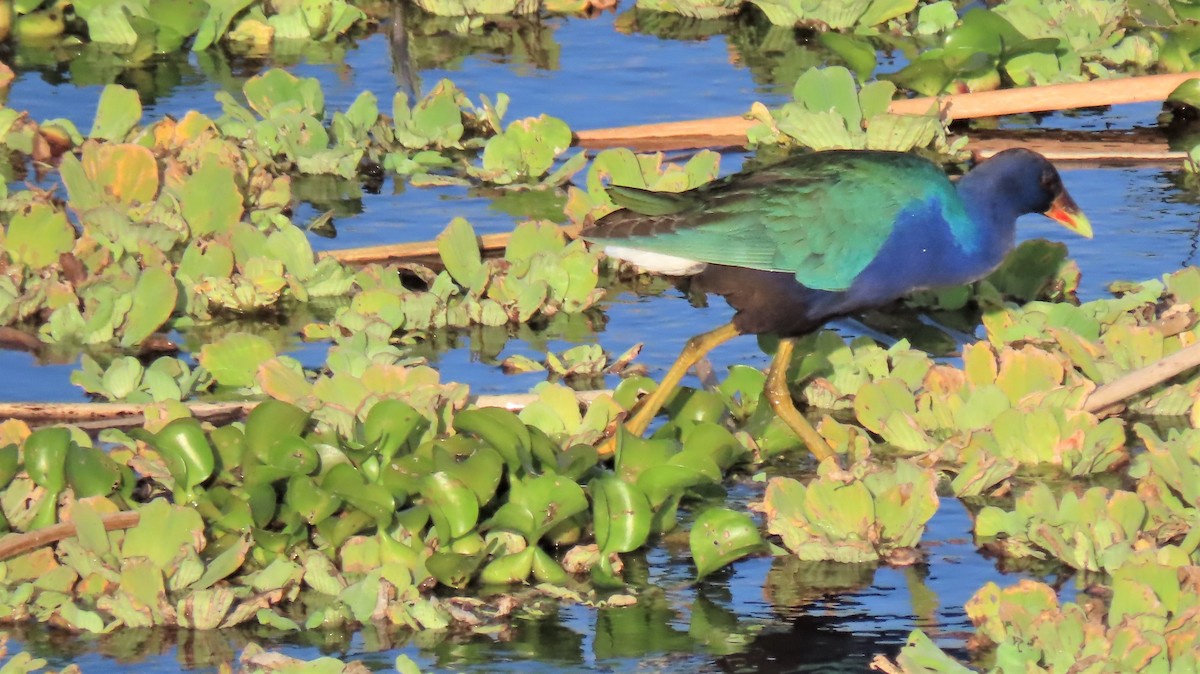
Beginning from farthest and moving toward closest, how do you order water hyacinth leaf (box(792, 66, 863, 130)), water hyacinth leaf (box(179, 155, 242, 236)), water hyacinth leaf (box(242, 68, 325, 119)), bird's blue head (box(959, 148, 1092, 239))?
1. water hyacinth leaf (box(242, 68, 325, 119))
2. water hyacinth leaf (box(792, 66, 863, 130))
3. water hyacinth leaf (box(179, 155, 242, 236))
4. bird's blue head (box(959, 148, 1092, 239))

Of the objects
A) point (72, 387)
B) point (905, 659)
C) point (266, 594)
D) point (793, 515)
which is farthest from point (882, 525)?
point (72, 387)

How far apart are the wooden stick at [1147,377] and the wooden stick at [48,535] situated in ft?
7.45

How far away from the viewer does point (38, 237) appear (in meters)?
5.61

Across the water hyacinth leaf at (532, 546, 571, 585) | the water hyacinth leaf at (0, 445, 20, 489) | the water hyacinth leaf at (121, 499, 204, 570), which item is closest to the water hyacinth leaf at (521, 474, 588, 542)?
the water hyacinth leaf at (532, 546, 571, 585)

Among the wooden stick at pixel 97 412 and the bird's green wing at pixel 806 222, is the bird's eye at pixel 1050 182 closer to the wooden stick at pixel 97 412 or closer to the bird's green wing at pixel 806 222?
the bird's green wing at pixel 806 222

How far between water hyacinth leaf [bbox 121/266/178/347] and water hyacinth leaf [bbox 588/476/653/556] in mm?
1719

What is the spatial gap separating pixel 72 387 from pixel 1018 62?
4.06 m

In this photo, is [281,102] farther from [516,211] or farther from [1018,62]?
[1018,62]

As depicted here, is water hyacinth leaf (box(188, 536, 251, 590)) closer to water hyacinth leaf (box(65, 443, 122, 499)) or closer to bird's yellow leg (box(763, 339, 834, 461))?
water hyacinth leaf (box(65, 443, 122, 499))

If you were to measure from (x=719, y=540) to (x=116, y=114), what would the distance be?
11.0 feet

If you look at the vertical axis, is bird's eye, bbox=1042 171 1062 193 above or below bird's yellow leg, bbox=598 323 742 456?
above

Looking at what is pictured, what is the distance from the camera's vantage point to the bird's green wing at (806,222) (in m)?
4.64

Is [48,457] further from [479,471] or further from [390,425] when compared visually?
[479,471]

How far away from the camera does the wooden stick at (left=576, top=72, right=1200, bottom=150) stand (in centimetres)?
712
